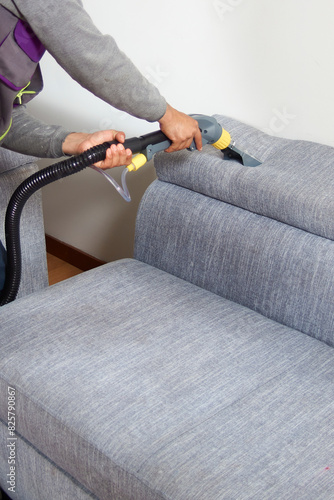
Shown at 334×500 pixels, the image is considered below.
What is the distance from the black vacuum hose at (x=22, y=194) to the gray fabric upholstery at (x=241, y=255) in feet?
1.25

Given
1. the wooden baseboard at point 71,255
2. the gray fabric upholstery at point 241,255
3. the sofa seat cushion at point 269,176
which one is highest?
the sofa seat cushion at point 269,176

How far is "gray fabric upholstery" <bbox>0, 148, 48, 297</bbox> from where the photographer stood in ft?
6.93

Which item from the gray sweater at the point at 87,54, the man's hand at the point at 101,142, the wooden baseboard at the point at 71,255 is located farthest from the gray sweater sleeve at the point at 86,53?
the wooden baseboard at the point at 71,255

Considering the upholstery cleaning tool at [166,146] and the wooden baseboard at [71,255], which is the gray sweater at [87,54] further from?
the wooden baseboard at [71,255]

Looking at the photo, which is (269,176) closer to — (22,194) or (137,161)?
(137,161)

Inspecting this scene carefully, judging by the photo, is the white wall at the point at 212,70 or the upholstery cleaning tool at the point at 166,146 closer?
the upholstery cleaning tool at the point at 166,146

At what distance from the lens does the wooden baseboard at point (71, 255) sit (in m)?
2.87

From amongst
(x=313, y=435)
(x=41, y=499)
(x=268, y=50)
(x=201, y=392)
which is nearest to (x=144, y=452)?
(x=201, y=392)

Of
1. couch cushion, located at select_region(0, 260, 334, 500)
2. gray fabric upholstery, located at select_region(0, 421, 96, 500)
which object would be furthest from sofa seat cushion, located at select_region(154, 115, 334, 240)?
gray fabric upholstery, located at select_region(0, 421, 96, 500)

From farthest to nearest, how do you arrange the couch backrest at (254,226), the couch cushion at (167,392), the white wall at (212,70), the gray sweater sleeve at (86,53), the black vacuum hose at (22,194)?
the white wall at (212,70) → the couch backrest at (254,226) → the black vacuum hose at (22,194) → the gray sweater sleeve at (86,53) → the couch cushion at (167,392)

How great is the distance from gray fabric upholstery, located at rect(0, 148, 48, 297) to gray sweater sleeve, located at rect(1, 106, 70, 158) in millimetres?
282

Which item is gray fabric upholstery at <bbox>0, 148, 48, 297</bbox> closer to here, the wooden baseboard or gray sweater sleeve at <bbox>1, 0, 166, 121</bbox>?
the wooden baseboard

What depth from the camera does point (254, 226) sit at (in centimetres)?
176

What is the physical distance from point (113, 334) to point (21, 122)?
66 centimetres
